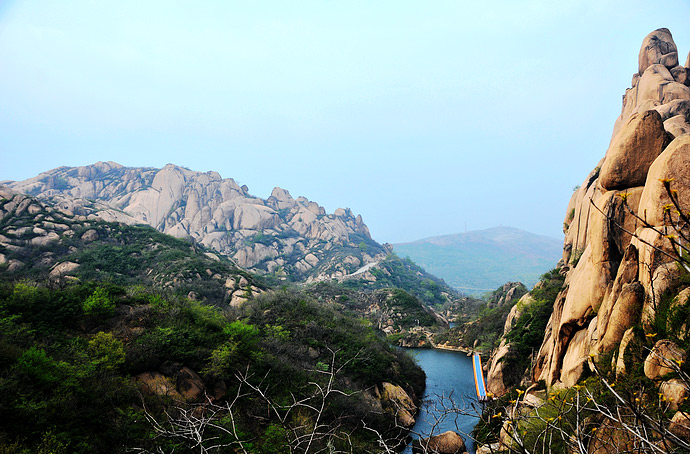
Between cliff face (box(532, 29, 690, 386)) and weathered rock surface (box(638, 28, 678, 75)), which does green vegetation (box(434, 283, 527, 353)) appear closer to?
cliff face (box(532, 29, 690, 386))

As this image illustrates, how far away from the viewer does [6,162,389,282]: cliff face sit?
367 ft

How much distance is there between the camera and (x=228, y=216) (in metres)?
128

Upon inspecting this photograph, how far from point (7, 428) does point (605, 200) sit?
25.8 m

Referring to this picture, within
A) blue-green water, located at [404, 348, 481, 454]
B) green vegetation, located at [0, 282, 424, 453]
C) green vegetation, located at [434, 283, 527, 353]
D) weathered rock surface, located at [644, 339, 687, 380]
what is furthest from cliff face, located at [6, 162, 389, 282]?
weathered rock surface, located at [644, 339, 687, 380]

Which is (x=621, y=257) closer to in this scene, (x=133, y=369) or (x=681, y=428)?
(x=681, y=428)

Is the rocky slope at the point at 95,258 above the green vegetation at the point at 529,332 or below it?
above

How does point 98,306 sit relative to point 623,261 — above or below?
below

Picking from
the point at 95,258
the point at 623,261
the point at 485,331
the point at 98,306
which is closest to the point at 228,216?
the point at 95,258

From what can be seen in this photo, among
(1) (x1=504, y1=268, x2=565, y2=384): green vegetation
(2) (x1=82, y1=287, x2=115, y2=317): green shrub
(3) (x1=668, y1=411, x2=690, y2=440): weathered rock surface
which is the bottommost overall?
(1) (x1=504, y1=268, x2=565, y2=384): green vegetation

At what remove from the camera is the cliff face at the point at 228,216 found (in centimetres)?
11175

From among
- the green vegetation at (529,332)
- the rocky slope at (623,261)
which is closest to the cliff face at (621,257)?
the rocky slope at (623,261)

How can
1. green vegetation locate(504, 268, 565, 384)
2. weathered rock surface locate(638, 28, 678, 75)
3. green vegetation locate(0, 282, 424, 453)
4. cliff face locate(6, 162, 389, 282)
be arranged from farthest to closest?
cliff face locate(6, 162, 389, 282) → weathered rock surface locate(638, 28, 678, 75) → green vegetation locate(504, 268, 565, 384) → green vegetation locate(0, 282, 424, 453)

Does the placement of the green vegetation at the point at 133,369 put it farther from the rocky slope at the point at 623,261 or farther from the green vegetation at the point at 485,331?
the green vegetation at the point at 485,331

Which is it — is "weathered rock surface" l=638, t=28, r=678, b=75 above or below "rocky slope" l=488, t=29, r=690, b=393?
above
